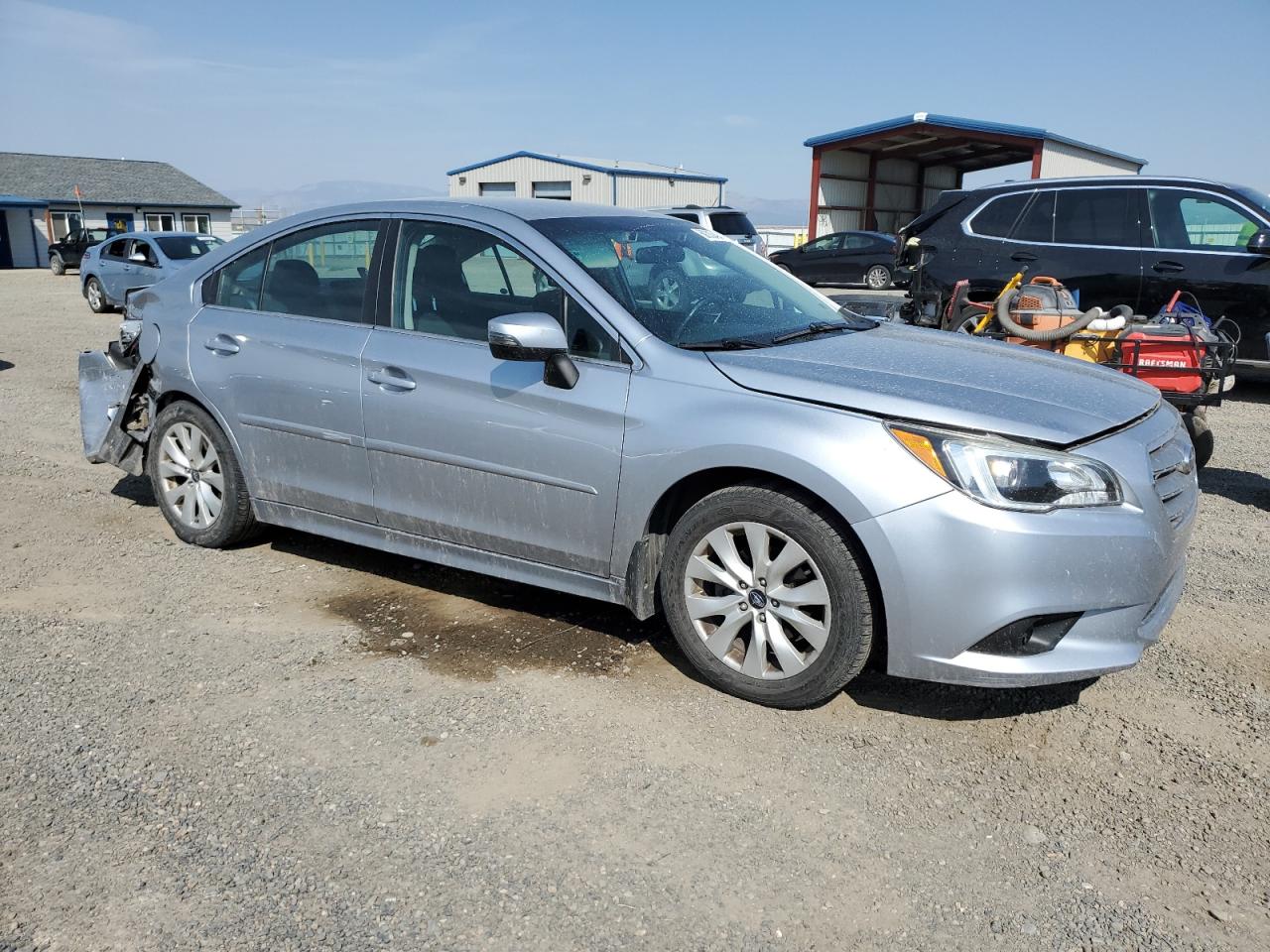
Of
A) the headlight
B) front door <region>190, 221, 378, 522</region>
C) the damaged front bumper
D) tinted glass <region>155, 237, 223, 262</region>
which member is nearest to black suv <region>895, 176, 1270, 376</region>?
front door <region>190, 221, 378, 522</region>

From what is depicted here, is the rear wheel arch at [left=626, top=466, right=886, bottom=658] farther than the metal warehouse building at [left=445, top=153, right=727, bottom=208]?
No

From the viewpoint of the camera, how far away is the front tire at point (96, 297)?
1991 centimetres

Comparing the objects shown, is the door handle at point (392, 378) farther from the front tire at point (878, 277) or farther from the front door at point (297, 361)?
the front tire at point (878, 277)

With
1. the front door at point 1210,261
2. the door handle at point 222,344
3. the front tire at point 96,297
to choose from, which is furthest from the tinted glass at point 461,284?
the front tire at point 96,297

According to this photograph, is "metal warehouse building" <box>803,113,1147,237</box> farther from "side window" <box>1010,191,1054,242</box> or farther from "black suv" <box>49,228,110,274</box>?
"black suv" <box>49,228,110,274</box>

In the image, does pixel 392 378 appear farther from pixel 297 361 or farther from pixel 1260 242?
pixel 1260 242

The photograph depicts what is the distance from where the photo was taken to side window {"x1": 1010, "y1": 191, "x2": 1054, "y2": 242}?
31.7ft

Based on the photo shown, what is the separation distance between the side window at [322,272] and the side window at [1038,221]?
7.05 meters

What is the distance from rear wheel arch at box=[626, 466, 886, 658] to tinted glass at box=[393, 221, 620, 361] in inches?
33.3

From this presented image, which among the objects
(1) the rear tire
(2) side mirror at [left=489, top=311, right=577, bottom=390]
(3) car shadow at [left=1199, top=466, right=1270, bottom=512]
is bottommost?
(3) car shadow at [left=1199, top=466, right=1270, bottom=512]

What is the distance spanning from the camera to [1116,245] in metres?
9.45

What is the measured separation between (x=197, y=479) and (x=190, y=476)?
0.16ft

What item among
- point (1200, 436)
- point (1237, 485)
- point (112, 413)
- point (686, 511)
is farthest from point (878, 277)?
point (686, 511)

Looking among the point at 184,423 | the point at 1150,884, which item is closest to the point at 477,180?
the point at 184,423
